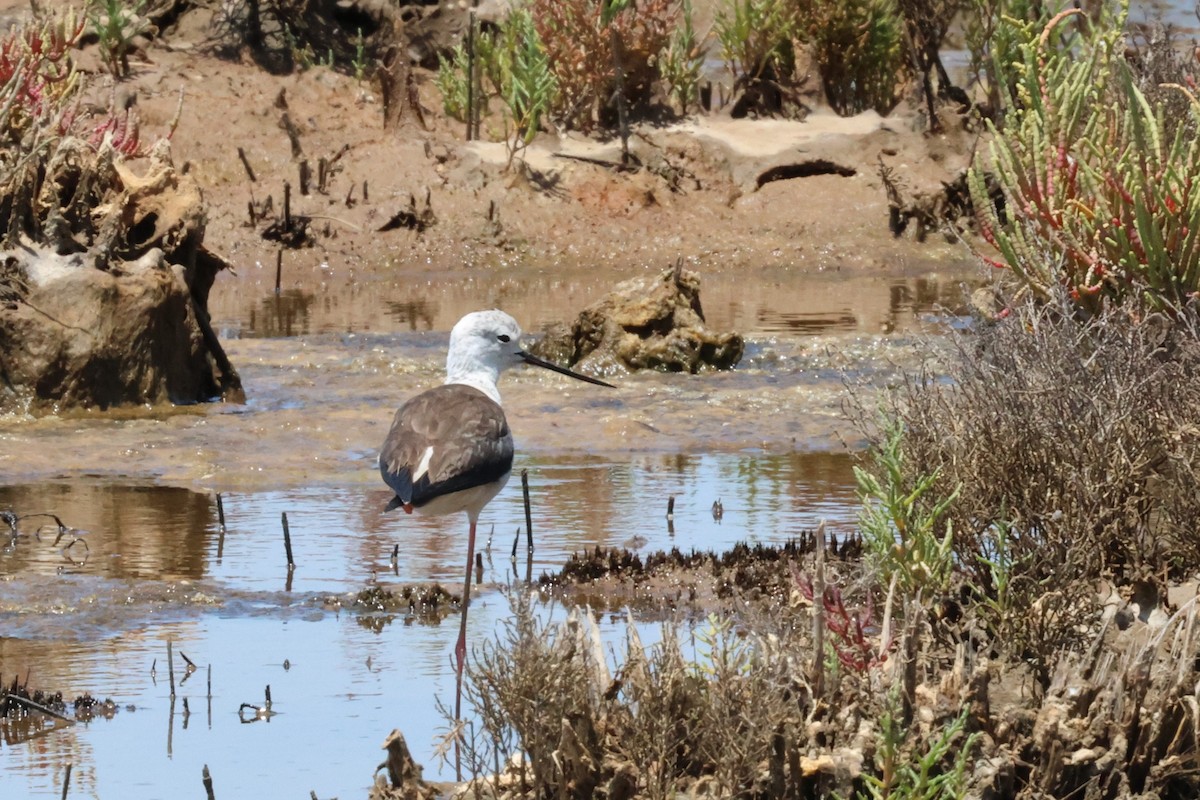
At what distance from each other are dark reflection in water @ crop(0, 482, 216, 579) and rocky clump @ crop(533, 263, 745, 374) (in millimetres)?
4538

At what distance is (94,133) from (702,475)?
5751mm

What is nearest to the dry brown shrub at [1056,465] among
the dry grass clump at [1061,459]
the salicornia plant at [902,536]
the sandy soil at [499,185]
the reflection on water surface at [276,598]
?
the dry grass clump at [1061,459]

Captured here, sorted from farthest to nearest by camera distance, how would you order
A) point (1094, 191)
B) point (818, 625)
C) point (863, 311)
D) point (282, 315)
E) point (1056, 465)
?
1. point (863, 311)
2. point (282, 315)
3. point (1094, 191)
4. point (1056, 465)
5. point (818, 625)

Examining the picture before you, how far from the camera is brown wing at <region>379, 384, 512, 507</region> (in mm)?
6898

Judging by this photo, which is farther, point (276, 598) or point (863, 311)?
point (863, 311)

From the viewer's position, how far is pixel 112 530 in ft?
31.4

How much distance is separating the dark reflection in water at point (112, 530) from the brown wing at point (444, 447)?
1914mm

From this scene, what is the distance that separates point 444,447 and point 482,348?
0.92 m

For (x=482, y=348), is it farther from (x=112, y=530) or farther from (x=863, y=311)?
(x=863, y=311)

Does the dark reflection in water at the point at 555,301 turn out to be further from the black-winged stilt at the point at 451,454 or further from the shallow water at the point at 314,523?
the black-winged stilt at the point at 451,454

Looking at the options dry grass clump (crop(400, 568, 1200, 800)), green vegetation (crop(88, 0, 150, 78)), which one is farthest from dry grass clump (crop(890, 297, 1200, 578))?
green vegetation (crop(88, 0, 150, 78))

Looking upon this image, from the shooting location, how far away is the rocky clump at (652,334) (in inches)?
565

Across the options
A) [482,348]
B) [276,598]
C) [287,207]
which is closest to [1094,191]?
[482,348]

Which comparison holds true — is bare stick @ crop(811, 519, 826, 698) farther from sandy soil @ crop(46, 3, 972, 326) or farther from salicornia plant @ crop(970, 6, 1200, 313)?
sandy soil @ crop(46, 3, 972, 326)
